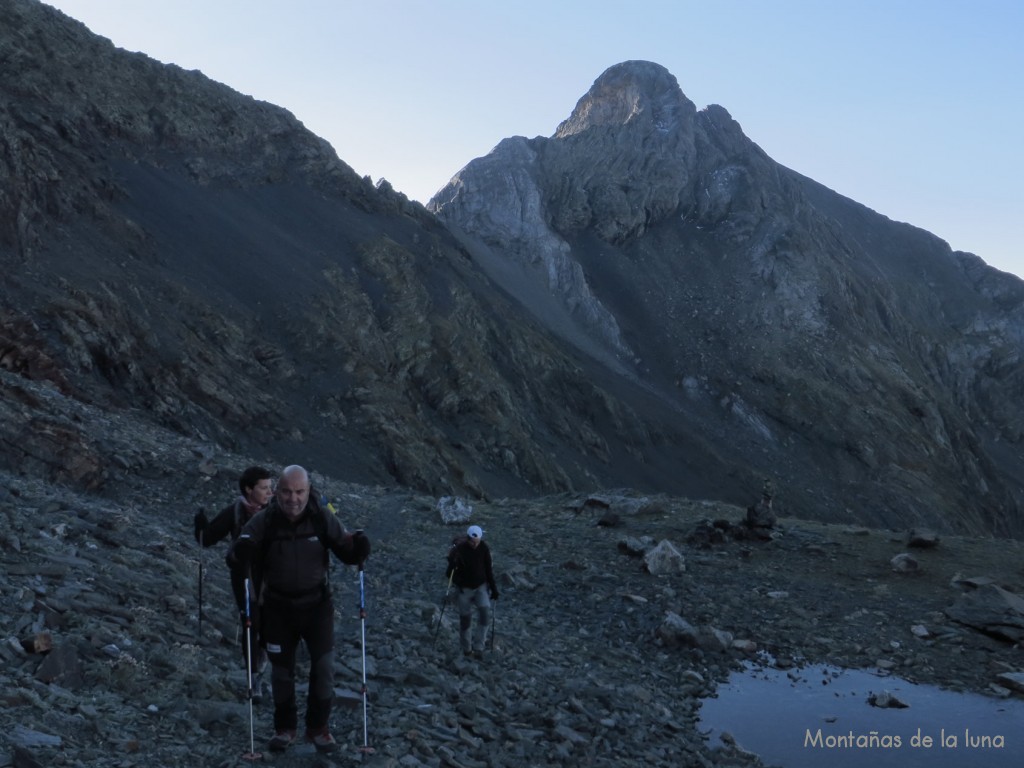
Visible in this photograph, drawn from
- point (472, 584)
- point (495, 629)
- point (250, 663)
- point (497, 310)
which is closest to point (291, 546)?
point (250, 663)

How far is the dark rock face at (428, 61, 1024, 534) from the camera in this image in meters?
71.8

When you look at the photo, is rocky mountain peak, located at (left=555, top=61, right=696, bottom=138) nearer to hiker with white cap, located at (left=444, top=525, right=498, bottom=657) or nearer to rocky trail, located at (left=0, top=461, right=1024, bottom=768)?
rocky trail, located at (left=0, top=461, right=1024, bottom=768)

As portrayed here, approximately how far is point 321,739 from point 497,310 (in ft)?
179

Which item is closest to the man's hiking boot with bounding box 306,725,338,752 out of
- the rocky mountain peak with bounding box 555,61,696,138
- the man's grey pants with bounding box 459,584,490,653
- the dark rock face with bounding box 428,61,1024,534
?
the man's grey pants with bounding box 459,584,490,653

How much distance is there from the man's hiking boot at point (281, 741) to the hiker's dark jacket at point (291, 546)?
1047 mm

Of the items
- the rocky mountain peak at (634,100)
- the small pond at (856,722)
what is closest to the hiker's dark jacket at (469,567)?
the small pond at (856,722)

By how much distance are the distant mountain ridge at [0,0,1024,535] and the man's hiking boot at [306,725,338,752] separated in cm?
1371

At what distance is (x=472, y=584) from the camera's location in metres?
11.9

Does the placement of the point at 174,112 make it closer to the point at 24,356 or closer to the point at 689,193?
the point at 24,356

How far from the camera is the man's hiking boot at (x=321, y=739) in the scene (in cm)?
707

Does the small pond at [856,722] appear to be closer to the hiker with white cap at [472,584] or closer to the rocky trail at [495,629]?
the rocky trail at [495,629]

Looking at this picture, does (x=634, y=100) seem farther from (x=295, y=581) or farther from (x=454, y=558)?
(x=295, y=581)

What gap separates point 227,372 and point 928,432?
60.5 m

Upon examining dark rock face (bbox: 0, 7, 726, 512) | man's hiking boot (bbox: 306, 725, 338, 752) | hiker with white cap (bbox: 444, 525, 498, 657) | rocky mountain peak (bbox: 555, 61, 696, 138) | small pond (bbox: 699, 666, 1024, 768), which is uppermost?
rocky mountain peak (bbox: 555, 61, 696, 138)
